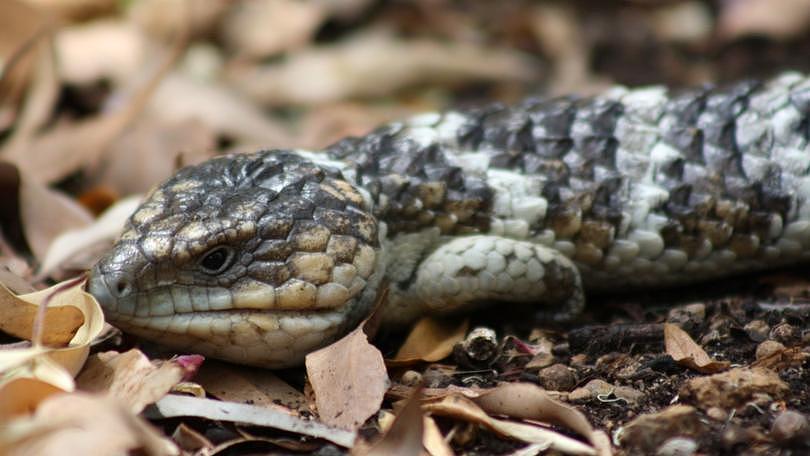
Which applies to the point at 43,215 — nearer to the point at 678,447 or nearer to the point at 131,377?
the point at 131,377

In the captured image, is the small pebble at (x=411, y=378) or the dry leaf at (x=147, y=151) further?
the dry leaf at (x=147, y=151)

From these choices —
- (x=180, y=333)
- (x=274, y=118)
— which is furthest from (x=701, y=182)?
(x=274, y=118)

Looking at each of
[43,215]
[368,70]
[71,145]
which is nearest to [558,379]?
[43,215]

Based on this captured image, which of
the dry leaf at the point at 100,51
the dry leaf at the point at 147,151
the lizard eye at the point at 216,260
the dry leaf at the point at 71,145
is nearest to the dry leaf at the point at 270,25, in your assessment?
the dry leaf at the point at 100,51

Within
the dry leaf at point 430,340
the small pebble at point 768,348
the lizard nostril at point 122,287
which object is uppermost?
the lizard nostril at point 122,287

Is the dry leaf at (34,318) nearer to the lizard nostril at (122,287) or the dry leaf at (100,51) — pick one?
the lizard nostril at (122,287)

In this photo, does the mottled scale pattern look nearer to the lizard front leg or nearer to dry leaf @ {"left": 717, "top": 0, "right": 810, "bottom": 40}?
the lizard front leg
